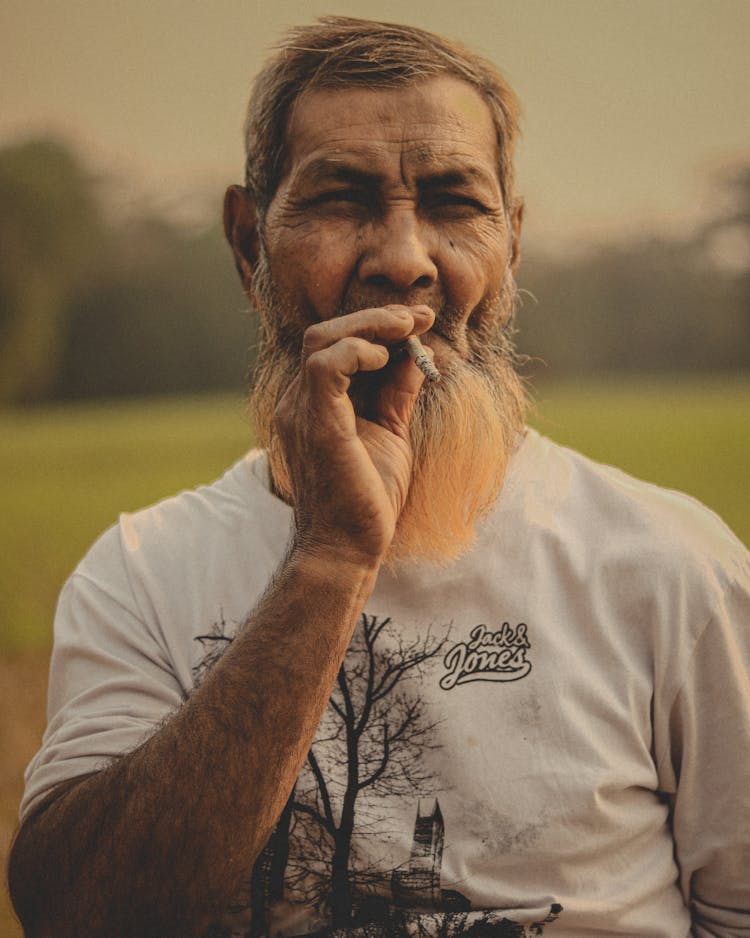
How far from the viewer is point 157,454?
16984mm

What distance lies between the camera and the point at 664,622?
6.25 ft

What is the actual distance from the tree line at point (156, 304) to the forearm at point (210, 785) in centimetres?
1056

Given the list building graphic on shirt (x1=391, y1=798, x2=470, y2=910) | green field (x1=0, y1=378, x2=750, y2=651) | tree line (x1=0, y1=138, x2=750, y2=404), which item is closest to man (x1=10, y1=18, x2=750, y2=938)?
building graphic on shirt (x1=391, y1=798, x2=470, y2=910)

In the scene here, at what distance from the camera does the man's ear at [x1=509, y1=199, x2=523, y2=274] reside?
2.44 metres

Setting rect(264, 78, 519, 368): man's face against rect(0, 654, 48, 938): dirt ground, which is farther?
rect(0, 654, 48, 938): dirt ground

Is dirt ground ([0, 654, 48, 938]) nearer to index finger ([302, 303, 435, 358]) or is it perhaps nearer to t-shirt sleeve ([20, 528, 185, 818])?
t-shirt sleeve ([20, 528, 185, 818])

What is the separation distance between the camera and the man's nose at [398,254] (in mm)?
1963

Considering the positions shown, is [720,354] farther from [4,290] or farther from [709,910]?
[4,290]

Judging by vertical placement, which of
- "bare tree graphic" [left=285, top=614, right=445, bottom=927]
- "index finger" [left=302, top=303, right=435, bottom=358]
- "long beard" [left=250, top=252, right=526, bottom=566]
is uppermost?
"index finger" [left=302, top=303, right=435, bottom=358]

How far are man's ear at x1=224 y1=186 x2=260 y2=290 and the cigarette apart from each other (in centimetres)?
80

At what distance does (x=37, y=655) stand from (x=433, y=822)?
22.1 ft

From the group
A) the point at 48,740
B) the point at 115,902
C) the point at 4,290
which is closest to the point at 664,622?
the point at 115,902

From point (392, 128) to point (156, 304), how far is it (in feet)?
54.5

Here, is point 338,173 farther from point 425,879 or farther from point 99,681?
point 425,879
